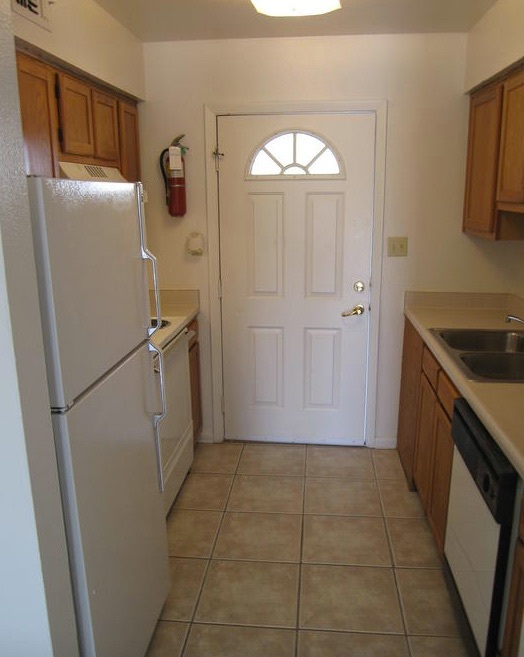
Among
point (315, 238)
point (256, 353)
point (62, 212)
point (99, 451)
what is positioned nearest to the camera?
point (62, 212)

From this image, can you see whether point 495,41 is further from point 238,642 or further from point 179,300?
point 238,642

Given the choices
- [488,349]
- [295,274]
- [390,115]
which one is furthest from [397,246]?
[488,349]

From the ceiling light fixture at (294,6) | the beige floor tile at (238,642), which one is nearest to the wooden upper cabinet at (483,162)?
the ceiling light fixture at (294,6)

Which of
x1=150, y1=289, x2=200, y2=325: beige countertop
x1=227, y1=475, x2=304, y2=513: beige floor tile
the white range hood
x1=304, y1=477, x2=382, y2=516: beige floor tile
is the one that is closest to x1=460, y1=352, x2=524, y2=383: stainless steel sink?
x1=304, y1=477, x2=382, y2=516: beige floor tile

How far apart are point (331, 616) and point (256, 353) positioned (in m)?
1.66

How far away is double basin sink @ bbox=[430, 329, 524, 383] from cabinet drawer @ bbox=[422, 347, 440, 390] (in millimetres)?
93

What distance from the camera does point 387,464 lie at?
3264 millimetres

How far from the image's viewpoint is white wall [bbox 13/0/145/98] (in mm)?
1984

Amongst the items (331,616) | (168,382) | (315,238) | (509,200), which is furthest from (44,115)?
(331,616)

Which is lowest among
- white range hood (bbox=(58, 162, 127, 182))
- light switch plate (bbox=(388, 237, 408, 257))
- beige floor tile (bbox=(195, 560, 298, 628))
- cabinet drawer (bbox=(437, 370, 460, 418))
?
beige floor tile (bbox=(195, 560, 298, 628))

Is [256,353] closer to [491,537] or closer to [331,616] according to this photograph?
[331,616]

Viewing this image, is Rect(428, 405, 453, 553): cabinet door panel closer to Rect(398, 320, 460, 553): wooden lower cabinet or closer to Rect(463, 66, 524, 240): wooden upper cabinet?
Rect(398, 320, 460, 553): wooden lower cabinet

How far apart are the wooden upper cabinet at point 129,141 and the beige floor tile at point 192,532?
5.76 feet

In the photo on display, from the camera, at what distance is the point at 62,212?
1.28m
